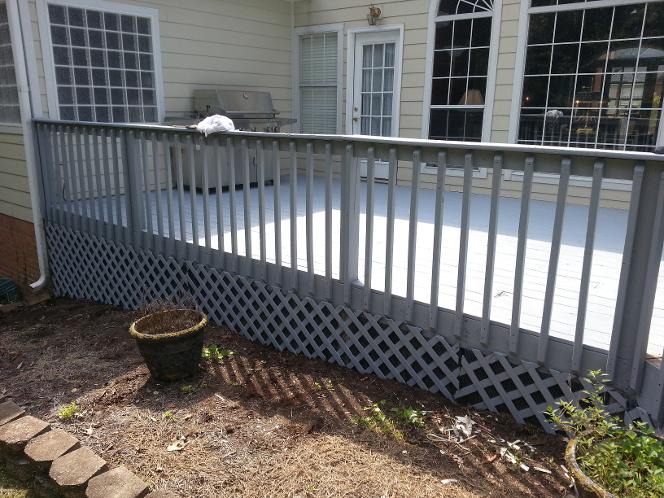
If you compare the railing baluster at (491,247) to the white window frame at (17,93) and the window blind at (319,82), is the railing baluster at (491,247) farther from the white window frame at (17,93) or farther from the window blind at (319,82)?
the window blind at (319,82)

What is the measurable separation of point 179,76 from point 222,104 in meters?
0.65

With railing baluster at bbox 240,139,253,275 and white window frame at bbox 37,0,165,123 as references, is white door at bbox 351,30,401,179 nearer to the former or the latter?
white window frame at bbox 37,0,165,123

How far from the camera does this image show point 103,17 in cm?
580

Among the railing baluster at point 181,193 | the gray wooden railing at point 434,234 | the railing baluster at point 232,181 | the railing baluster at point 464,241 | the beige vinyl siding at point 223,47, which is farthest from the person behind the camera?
the beige vinyl siding at point 223,47

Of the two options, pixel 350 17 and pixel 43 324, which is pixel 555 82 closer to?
pixel 350 17

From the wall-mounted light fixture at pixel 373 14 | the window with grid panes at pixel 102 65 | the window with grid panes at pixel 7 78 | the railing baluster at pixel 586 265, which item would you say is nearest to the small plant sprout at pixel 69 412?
the railing baluster at pixel 586 265

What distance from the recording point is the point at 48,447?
255 cm

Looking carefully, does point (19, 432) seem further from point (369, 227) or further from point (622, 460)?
point (622, 460)

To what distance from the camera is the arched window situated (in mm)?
6109

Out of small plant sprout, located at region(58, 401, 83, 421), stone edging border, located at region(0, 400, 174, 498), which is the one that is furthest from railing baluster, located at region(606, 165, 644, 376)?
small plant sprout, located at region(58, 401, 83, 421)

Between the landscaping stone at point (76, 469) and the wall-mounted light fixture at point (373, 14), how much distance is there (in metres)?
6.01

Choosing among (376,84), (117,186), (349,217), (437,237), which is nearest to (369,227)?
(349,217)

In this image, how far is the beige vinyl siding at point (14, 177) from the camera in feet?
17.9

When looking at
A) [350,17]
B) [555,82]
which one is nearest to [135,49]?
[350,17]
